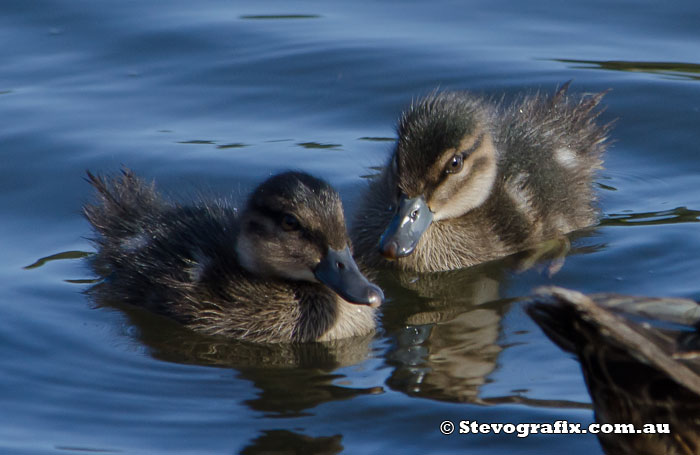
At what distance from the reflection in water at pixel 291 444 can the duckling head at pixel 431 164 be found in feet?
5.02

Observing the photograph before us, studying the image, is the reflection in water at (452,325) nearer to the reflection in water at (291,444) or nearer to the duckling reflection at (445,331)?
the duckling reflection at (445,331)

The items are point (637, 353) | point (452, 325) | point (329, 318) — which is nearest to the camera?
point (637, 353)

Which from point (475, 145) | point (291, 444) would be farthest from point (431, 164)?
point (291, 444)

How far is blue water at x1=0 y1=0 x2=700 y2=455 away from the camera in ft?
14.4

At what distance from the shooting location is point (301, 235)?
5.12m

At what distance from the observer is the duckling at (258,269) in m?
5.08

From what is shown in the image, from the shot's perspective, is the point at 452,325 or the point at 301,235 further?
the point at 452,325

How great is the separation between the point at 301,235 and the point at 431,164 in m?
0.95

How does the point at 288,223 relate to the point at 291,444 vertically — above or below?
above

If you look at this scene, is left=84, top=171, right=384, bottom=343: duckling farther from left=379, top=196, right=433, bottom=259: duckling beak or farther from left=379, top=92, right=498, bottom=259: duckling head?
left=379, top=92, right=498, bottom=259: duckling head

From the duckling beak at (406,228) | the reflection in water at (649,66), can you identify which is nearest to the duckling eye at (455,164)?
the duckling beak at (406,228)

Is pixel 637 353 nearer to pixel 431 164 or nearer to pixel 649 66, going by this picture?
pixel 431 164

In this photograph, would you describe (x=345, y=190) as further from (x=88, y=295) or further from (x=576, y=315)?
(x=576, y=315)

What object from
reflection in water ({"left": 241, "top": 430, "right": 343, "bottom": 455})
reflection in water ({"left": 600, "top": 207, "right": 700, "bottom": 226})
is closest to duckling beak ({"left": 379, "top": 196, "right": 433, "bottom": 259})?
reflection in water ({"left": 600, "top": 207, "right": 700, "bottom": 226})
